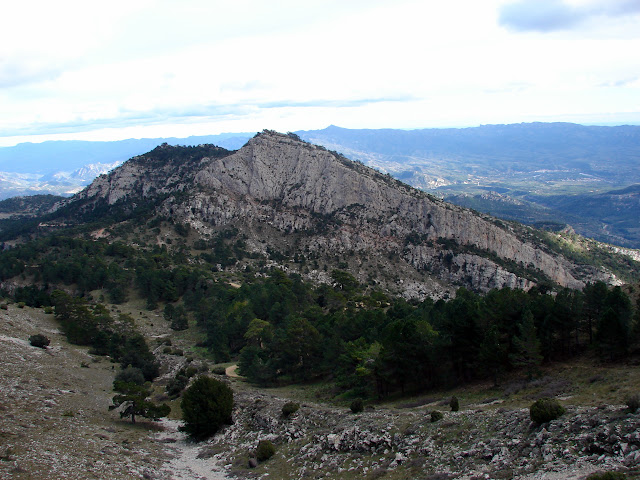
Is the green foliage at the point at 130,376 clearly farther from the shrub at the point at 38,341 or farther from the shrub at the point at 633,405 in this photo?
the shrub at the point at 633,405

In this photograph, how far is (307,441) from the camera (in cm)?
2720

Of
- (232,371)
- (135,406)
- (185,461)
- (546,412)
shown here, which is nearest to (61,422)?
(135,406)

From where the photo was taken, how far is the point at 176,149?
174 metres

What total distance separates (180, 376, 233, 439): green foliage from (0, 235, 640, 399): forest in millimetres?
10999

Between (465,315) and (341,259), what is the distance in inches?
3227

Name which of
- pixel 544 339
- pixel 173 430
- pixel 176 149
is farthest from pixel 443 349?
pixel 176 149

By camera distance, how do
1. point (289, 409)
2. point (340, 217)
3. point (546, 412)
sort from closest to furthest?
point (546, 412)
point (289, 409)
point (340, 217)

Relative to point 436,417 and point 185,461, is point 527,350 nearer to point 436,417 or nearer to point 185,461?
point 436,417

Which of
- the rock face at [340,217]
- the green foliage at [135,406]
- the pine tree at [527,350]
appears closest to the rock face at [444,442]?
the green foliage at [135,406]

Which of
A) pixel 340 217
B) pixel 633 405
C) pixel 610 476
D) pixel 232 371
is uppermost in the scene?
pixel 340 217

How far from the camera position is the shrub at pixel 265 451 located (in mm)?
27031

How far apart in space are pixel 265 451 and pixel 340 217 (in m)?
106

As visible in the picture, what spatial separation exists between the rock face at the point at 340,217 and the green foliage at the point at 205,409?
3150 inches

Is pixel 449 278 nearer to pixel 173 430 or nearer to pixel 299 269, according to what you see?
pixel 299 269
